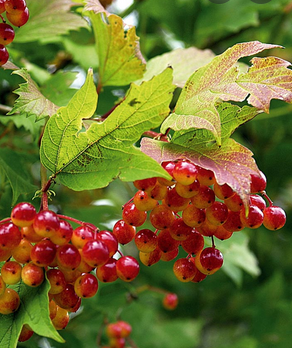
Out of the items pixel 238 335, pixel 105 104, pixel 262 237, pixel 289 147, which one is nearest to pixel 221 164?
pixel 105 104

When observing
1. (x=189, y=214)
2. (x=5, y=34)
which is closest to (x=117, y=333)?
(x=189, y=214)

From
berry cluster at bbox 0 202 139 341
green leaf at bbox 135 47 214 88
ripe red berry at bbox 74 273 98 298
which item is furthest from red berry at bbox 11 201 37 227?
green leaf at bbox 135 47 214 88

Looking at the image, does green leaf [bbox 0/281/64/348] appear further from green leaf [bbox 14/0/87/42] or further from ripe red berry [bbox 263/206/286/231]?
green leaf [bbox 14/0/87/42]

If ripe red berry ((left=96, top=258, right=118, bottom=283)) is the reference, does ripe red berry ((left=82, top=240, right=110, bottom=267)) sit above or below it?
above

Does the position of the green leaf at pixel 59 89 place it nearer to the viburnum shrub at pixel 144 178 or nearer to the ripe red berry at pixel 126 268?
the viburnum shrub at pixel 144 178

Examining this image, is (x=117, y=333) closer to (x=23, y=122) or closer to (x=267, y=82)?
(x=23, y=122)
